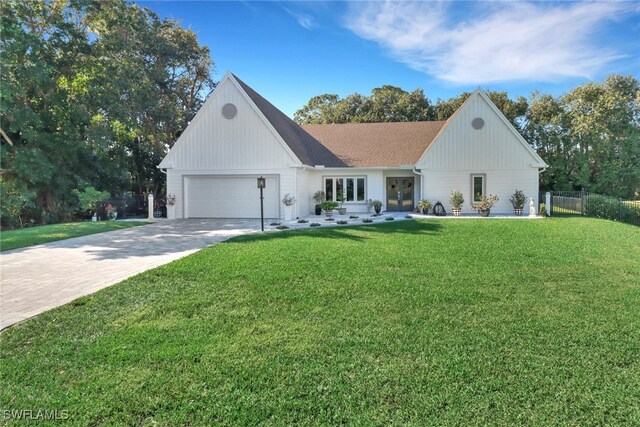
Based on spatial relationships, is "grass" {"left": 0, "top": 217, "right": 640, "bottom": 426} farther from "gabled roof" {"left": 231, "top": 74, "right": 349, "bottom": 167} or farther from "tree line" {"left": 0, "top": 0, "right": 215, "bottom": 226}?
"tree line" {"left": 0, "top": 0, "right": 215, "bottom": 226}

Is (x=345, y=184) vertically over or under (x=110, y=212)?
over

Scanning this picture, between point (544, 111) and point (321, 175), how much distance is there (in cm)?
1929

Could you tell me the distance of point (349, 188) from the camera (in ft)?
68.3

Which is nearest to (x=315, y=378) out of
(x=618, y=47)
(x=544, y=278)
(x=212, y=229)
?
(x=544, y=278)

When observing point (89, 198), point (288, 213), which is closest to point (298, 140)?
point (288, 213)

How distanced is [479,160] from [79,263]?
18238 mm

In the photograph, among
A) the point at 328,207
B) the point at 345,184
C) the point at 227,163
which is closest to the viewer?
the point at 227,163

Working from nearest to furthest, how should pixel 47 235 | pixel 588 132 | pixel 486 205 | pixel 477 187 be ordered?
pixel 47 235 → pixel 486 205 → pixel 477 187 → pixel 588 132

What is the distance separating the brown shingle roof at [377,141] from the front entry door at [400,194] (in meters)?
1.23

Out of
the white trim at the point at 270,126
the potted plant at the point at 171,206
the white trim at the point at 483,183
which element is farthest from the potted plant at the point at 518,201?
the potted plant at the point at 171,206

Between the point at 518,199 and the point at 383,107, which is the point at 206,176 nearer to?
the point at 518,199

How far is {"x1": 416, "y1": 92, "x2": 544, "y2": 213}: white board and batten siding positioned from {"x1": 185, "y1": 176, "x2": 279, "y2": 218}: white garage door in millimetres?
8548

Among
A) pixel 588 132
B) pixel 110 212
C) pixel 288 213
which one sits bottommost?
pixel 288 213

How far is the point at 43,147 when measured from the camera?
736 inches
